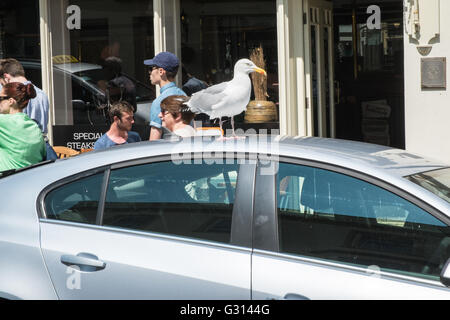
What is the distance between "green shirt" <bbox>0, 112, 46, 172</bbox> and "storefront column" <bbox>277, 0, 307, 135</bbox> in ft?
11.9

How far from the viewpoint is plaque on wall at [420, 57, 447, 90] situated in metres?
8.01

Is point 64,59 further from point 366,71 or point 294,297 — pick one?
point 294,297

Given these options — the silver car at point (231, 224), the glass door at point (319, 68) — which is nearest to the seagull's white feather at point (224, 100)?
the silver car at point (231, 224)

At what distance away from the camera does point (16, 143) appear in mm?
6012

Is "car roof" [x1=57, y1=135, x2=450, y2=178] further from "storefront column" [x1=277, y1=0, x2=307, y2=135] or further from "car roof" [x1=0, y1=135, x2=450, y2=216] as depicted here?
"storefront column" [x1=277, y1=0, x2=307, y2=135]

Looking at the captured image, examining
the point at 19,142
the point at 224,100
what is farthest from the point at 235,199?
the point at 19,142

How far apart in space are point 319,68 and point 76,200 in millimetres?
5935

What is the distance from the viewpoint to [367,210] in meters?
3.62

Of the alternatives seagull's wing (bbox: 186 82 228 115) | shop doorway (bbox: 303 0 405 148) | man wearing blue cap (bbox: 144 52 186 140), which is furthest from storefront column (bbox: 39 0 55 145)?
seagull's wing (bbox: 186 82 228 115)

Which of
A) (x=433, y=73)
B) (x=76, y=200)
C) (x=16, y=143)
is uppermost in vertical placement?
(x=433, y=73)

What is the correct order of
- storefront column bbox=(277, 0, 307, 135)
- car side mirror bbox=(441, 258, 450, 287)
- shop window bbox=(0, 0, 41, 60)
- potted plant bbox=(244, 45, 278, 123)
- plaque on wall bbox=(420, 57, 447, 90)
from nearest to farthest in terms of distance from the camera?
car side mirror bbox=(441, 258, 450, 287) → plaque on wall bbox=(420, 57, 447, 90) → storefront column bbox=(277, 0, 307, 135) → potted plant bbox=(244, 45, 278, 123) → shop window bbox=(0, 0, 41, 60)
